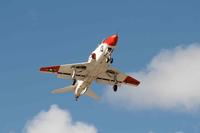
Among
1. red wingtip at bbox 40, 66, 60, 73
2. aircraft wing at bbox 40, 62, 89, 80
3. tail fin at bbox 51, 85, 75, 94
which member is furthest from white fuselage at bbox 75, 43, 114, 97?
red wingtip at bbox 40, 66, 60, 73

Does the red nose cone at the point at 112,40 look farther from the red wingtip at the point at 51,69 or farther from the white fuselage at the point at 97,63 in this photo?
the red wingtip at the point at 51,69

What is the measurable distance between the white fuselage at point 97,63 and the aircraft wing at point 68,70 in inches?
43.4

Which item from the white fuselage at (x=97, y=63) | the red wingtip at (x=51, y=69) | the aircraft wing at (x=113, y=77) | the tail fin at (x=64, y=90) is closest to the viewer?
the white fuselage at (x=97, y=63)

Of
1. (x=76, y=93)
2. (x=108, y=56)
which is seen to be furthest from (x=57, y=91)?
(x=108, y=56)

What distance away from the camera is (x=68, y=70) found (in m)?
185

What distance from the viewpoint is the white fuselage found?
177625mm

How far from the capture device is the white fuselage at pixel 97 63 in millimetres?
177625

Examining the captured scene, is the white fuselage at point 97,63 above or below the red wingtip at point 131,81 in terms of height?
below

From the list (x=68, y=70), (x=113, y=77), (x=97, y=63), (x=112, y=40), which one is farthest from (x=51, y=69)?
(x=112, y=40)

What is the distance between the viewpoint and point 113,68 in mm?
184625

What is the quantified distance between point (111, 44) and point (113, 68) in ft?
28.9

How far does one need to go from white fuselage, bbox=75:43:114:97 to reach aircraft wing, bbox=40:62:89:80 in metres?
1.10

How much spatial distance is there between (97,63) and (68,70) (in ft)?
26.0

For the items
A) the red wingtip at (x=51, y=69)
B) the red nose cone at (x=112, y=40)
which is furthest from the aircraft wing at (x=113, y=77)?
the red nose cone at (x=112, y=40)
